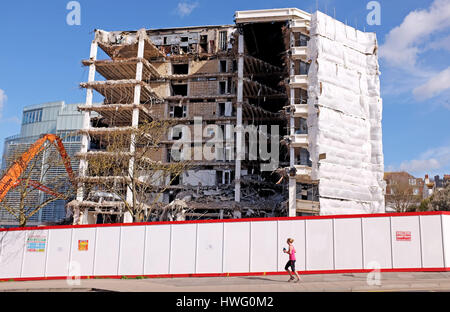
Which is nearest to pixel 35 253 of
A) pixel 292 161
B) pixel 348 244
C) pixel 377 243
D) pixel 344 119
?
pixel 348 244

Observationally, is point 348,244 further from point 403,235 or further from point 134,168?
point 134,168

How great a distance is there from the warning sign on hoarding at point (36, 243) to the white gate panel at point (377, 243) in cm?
1622

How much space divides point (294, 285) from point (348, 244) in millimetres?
5206

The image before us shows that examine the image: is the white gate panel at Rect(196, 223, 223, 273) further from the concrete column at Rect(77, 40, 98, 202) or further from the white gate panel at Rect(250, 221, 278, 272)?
the concrete column at Rect(77, 40, 98, 202)

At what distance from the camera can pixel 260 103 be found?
53500 millimetres

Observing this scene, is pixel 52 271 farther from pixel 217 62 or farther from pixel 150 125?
pixel 217 62

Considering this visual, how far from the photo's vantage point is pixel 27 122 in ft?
582

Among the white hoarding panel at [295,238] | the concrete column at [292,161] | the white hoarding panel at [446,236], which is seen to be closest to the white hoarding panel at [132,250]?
the white hoarding panel at [295,238]

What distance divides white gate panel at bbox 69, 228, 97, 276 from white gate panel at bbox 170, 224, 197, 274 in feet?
13.9

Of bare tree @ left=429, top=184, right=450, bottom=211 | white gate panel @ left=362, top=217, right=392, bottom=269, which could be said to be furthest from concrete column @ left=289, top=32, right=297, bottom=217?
bare tree @ left=429, top=184, right=450, bottom=211

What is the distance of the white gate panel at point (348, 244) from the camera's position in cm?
1967

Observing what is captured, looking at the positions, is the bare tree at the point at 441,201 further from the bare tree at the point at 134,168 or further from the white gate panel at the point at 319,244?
the white gate panel at the point at 319,244

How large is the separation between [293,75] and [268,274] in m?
26.7

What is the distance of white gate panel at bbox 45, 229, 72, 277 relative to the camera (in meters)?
21.8
